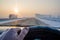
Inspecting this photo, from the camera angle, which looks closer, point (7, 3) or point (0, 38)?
point (0, 38)

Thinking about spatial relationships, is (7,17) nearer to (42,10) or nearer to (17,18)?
(17,18)

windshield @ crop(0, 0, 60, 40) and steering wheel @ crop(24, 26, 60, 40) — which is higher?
windshield @ crop(0, 0, 60, 40)

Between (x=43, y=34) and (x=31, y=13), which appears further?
(x=31, y=13)

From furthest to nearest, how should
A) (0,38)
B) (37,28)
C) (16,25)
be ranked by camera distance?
(16,25) < (37,28) < (0,38)

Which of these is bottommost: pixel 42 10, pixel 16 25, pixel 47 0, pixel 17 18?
pixel 16 25

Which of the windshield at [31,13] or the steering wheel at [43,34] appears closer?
the steering wheel at [43,34]

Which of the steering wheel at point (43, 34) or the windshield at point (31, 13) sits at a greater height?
the windshield at point (31, 13)

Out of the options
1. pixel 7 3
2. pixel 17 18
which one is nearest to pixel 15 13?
pixel 17 18

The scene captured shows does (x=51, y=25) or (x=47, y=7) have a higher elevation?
(x=47, y=7)

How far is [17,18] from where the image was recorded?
5.61ft

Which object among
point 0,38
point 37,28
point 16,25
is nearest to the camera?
point 0,38

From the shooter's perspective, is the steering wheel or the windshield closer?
the steering wheel

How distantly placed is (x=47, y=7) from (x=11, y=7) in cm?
52

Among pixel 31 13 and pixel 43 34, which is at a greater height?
pixel 31 13
